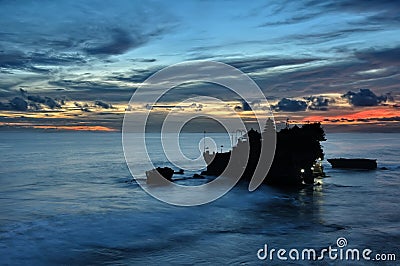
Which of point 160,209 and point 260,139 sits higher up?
point 260,139

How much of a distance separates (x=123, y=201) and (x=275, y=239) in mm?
28754

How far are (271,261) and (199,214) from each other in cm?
1920

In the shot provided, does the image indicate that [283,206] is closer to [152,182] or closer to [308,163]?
[308,163]

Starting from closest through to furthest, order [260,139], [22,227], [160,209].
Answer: [22,227]
[160,209]
[260,139]

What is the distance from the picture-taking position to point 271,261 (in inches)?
1061

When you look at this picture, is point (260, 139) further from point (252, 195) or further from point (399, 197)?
point (399, 197)

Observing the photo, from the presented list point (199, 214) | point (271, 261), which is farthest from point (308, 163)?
point (271, 261)

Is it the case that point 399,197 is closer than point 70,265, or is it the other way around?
point 70,265

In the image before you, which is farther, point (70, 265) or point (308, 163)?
point (308, 163)

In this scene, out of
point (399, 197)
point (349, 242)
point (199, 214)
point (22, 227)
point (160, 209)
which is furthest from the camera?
point (399, 197)

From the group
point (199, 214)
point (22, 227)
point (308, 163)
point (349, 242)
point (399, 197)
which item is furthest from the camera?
point (308, 163)

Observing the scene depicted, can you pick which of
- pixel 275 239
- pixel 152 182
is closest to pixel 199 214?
pixel 275 239

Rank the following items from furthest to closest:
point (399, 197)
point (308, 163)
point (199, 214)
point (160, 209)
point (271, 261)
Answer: point (308, 163) < point (399, 197) < point (160, 209) < point (199, 214) < point (271, 261)

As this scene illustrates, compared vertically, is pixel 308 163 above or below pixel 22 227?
above
